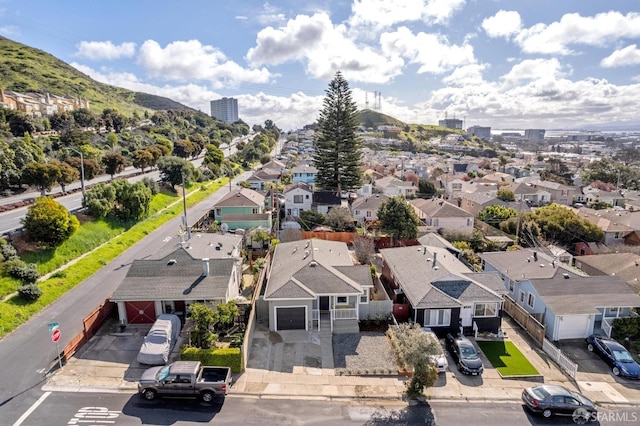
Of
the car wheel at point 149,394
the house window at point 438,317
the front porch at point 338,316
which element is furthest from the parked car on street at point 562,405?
the car wheel at point 149,394

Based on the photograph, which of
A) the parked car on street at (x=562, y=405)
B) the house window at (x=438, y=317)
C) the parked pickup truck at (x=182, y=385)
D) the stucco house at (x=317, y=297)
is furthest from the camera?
the house window at (x=438, y=317)

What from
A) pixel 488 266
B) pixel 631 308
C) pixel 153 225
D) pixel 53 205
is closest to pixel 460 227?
pixel 488 266

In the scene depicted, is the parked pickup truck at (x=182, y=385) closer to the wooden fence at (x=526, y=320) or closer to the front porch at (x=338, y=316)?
the front porch at (x=338, y=316)

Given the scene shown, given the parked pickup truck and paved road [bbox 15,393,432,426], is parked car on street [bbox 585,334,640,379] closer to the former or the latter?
paved road [bbox 15,393,432,426]

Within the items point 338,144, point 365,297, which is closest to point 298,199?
point 338,144

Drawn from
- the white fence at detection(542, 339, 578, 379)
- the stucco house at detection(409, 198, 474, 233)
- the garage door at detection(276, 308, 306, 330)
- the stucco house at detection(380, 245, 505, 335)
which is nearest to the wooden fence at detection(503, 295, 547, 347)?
the white fence at detection(542, 339, 578, 379)

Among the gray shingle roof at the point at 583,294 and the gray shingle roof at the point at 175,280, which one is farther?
the gray shingle roof at the point at 583,294
